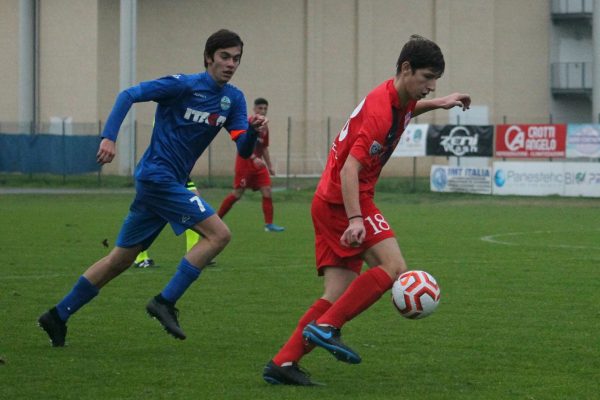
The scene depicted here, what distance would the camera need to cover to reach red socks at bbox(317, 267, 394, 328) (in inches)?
259

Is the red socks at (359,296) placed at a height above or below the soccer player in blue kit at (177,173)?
below

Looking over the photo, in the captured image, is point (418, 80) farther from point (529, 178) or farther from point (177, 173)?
point (529, 178)

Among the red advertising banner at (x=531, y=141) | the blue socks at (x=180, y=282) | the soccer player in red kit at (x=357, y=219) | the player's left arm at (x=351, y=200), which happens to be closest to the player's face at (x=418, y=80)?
the soccer player in red kit at (x=357, y=219)

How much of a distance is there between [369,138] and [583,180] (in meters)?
24.1

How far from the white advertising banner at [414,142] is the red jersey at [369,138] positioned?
2578cm

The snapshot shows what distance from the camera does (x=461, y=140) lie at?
3197cm

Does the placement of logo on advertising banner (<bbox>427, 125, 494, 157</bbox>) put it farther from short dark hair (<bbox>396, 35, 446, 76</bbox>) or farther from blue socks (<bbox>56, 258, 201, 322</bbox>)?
short dark hair (<bbox>396, 35, 446, 76</bbox>)

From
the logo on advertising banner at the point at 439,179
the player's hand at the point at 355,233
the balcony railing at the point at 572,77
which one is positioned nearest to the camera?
the player's hand at the point at 355,233

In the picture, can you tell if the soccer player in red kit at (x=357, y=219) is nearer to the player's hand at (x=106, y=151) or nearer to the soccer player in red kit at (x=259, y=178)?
the player's hand at (x=106, y=151)

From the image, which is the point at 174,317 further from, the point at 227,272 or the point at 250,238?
the point at 250,238

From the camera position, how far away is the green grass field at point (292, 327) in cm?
677

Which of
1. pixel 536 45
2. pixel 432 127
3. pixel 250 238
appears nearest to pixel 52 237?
pixel 250 238

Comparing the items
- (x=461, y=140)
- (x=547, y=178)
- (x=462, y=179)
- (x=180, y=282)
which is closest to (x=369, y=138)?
(x=180, y=282)

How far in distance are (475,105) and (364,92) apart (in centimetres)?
498
